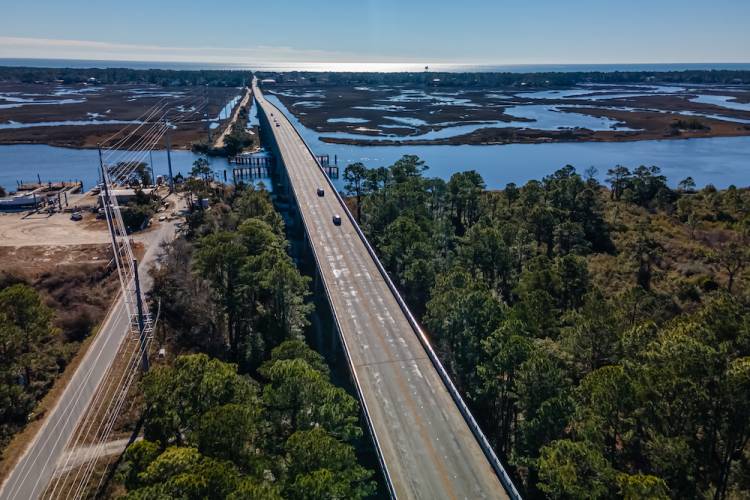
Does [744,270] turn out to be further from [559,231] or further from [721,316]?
[721,316]

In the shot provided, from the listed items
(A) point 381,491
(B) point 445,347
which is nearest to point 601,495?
(A) point 381,491

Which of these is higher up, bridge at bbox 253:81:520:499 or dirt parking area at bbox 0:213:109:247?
dirt parking area at bbox 0:213:109:247

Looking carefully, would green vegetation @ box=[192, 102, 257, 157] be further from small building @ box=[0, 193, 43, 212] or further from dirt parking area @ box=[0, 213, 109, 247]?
dirt parking area @ box=[0, 213, 109, 247]

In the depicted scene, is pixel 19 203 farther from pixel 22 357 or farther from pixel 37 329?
pixel 22 357

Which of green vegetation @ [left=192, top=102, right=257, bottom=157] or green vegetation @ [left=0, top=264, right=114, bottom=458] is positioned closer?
green vegetation @ [left=0, top=264, right=114, bottom=458]

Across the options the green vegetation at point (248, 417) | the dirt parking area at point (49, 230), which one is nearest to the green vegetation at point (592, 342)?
the green vegetation at point (248, 417)

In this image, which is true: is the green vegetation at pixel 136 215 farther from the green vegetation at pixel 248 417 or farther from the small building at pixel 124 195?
the green vegetation at pixel 248 417

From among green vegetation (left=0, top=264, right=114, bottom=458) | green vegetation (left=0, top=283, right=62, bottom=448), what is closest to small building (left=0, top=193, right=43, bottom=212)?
green vegetation (left=0, top=264, right=114, bottom=458)
